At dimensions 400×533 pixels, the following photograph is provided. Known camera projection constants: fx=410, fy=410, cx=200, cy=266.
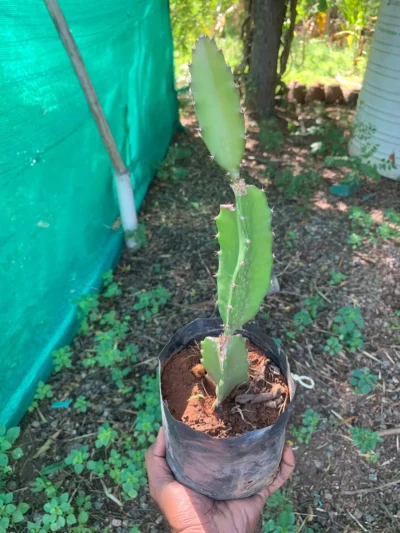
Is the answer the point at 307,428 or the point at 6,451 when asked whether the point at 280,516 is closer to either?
the point at 307,428

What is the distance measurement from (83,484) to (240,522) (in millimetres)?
623

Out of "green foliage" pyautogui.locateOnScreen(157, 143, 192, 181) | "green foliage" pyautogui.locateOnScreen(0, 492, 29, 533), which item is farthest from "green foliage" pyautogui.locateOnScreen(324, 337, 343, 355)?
"green foliage" pyautogui.locateOnScreen(157, 143, 192, 181)

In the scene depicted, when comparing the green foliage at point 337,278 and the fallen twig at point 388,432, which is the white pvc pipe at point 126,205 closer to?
the green foliage at point 337,278

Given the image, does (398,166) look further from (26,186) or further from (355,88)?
(26,186)

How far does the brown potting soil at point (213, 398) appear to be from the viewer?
3.40 ft

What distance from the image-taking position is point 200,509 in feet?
3.64

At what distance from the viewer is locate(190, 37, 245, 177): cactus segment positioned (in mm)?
821

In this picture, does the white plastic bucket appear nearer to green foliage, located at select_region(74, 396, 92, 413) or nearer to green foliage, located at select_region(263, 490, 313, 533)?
green foliage, located at select_region(263, 490, 313, 533)

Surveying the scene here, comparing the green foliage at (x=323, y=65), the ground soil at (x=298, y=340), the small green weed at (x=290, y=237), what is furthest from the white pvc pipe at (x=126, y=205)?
the green foliage at (x=323, y=65)

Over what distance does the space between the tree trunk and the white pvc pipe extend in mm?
1980

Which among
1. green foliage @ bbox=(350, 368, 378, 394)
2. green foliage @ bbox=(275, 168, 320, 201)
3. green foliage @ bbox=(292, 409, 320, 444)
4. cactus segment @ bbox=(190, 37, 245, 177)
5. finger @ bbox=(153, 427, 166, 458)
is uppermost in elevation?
cactus segment @ bbox=(190, 37, 245, 177)

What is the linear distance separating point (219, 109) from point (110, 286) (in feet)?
4.55

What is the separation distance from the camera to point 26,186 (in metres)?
1.51

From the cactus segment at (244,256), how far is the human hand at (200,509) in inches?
20.8
